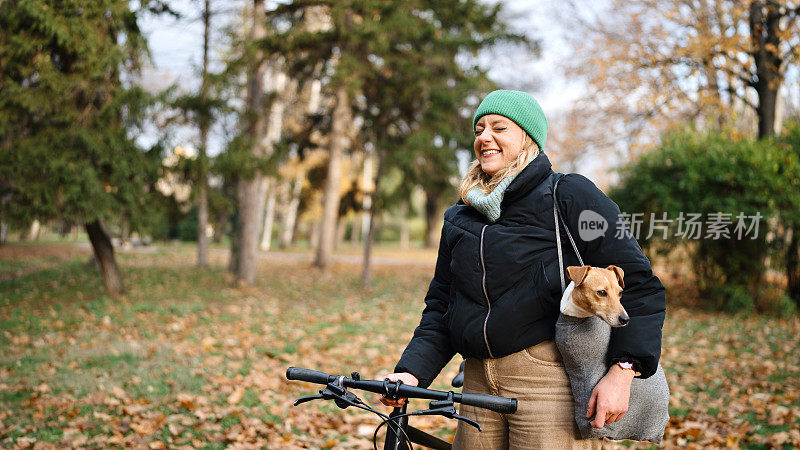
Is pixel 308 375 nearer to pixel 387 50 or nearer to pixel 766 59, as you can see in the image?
pixel 766 59

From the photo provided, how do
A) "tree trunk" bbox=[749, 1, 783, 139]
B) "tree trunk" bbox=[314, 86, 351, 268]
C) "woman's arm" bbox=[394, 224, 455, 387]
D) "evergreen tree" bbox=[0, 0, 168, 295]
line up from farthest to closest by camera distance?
"tree trunk" bbox=[314, 86, 351, 268], "tree trunk" bbox=[749, 1, 783, 139], "evergreen tree" bbox=[0, 0, 168, 295], "woman's arm" bbox=[394, 224, 455, 387]

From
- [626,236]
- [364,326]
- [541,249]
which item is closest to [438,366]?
[541,249]

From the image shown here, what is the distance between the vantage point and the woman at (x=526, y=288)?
183cm

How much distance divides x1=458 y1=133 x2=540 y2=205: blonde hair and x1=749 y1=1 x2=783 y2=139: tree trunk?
1120 cm

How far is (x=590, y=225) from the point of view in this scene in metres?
1.89

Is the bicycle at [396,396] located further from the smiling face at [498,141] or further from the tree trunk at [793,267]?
the tree trunk at [793,267]

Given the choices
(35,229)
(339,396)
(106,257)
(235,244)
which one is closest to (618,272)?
(339,396)

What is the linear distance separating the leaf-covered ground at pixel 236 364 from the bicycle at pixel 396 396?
301cm

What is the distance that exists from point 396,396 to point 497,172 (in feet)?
2.85

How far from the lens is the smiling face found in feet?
6.83

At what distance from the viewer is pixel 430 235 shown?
31984 mm

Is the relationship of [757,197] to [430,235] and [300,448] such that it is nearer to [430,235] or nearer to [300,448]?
[300,448]

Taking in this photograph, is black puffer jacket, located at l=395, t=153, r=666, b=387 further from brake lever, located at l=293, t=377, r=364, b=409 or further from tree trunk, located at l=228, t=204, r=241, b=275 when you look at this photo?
tree trunk, located at l=228, t=204, r=241, b=275

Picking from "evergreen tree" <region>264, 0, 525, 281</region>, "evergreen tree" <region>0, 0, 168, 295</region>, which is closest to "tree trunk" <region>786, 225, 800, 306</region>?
"evergreen tree" <region>264, 0, 525, 281</region>
